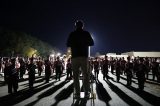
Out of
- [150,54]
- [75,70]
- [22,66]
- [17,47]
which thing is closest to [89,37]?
[75,70]

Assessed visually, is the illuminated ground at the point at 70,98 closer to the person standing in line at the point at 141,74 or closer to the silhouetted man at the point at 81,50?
the person standing in line at the point at 141,74

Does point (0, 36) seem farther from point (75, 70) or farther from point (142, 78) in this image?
point (75, 70)

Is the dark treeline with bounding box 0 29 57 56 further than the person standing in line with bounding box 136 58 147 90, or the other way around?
the dark treeline with bounding box 0 29 57 56

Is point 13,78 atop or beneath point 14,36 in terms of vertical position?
beneath

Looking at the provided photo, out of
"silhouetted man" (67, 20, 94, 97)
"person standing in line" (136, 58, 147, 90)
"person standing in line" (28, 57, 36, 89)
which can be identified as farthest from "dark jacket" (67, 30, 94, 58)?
"person standing in line" (28, 57, 36, 89)

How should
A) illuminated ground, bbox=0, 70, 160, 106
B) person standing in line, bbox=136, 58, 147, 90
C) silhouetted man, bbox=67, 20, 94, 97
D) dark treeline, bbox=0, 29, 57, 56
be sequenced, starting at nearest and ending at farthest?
silhouetted man, bbox=67, 20, 94, 97 → illuminated ground, bbox=0, 70, 160, 106 → person standing in line, bbox=136, 58, 147, 90 → dark treeline, bbox=0, 29, 57, 56

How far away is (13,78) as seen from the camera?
1343cm

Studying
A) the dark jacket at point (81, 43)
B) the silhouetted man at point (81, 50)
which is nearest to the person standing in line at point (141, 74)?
the silhouetted man at point (81, 50)

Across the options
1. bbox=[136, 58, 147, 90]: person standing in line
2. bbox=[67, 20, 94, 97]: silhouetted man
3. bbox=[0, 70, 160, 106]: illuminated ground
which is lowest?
bbox=[0, 70, 160, 106]: illuminated ground

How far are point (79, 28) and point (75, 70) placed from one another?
1.07 meters

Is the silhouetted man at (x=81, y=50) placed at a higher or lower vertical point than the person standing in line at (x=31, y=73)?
higher

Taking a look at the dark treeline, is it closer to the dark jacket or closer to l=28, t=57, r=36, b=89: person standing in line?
l=28, t=57, r=36, b=89: person standing in line

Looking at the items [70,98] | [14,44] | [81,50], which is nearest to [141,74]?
[70,98]

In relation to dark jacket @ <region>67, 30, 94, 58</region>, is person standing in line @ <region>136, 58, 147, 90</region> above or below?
below
